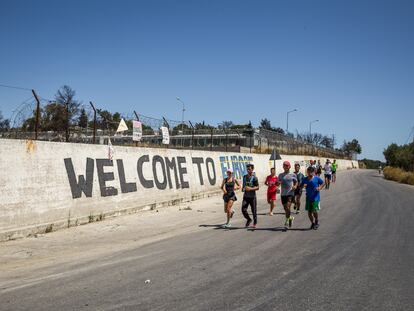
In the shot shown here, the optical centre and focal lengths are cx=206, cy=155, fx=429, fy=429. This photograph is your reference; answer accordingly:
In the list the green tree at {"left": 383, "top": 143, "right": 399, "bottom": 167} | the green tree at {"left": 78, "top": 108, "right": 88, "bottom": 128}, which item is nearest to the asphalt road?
the green tree at {"left": 78, "top": 108, "right": 88, "bottom": 128}

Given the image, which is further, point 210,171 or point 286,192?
point 210,171

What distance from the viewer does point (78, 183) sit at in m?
13.2

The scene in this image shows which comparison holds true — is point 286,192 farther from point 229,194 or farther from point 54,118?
point 54,118

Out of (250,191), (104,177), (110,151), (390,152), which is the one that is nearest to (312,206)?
(250,191)

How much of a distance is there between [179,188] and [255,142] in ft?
79.3

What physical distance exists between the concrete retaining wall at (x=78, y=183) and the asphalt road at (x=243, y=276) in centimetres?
331

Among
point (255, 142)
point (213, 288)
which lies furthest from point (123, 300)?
point (255, 142)

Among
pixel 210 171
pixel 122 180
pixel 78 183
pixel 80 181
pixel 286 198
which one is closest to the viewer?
pixel 286 198

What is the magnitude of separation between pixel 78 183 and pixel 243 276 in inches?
304

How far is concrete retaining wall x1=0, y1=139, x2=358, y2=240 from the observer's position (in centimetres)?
1087

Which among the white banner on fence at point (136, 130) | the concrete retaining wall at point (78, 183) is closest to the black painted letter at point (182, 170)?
the concrete retaining wall at point (78, 183)

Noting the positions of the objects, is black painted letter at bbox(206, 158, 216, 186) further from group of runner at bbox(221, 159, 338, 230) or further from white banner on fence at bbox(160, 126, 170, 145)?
group of runner at bbox(221, 159, 338, 230)

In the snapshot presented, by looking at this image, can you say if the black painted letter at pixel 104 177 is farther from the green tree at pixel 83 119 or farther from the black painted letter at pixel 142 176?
the green tree at pixel 83 119

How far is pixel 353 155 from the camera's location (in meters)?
122
